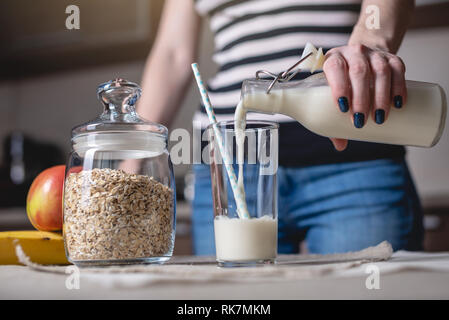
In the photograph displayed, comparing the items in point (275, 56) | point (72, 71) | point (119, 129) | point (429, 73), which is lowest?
point (119, 129)

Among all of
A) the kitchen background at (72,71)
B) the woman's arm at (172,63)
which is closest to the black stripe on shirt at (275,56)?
the woman's arm at (172,63)

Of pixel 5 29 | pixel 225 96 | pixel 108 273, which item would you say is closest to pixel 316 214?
pixel 225 96

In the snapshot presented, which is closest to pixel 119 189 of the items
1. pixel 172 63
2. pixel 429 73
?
pixel 172 63

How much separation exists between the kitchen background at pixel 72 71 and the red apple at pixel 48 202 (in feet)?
4.41

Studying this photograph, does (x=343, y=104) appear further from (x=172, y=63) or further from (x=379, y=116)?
(x=172, y=63)

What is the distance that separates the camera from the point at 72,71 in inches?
116

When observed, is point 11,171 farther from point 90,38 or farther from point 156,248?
point 156,248

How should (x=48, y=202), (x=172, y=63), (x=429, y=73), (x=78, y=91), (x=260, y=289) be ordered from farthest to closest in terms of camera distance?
(x=78, y=91)
(x=429, y=73)
(x=172, y=63)
(x=48, y=202)
(x=260, y=289)

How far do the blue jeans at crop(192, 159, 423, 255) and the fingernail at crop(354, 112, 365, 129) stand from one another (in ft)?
1.21

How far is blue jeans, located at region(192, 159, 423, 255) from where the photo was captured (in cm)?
99

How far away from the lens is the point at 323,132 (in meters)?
0.72

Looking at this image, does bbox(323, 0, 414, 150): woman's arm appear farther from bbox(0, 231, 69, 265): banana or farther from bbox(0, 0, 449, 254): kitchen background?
bbox(0, 0, 449, 254): kitchen background

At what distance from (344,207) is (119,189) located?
0.51 meters

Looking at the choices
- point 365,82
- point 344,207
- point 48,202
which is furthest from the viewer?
point 344,207
